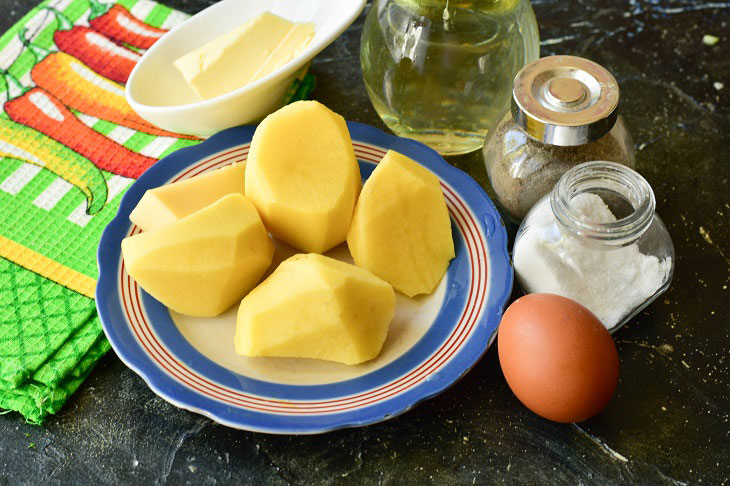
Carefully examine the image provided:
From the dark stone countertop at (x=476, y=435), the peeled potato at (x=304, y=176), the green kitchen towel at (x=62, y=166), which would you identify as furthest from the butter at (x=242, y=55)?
the dark stone countertop at (x=476, y=435)

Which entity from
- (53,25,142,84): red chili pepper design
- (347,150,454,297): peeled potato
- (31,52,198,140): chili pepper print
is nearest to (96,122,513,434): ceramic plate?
(347,150,454,297): peeled potato

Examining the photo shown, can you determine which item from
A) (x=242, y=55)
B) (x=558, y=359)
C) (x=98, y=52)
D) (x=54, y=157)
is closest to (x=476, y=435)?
(x=558, y=359)

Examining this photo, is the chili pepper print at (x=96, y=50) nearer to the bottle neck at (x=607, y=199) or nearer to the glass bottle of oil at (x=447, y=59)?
the glass bottle of oil at (x=447, y=59)

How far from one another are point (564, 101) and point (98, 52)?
814 mm

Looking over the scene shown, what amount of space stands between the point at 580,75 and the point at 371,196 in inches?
11.8

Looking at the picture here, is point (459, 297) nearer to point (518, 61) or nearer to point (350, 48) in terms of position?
point (518, 61)

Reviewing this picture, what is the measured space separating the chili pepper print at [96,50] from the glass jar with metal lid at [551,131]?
64cm

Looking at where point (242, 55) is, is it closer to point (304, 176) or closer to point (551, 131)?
point (304, 176)

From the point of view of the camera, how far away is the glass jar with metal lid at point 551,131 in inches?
36.7

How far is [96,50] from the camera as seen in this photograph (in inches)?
53.4

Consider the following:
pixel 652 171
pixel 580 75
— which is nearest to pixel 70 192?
pixel 580 75

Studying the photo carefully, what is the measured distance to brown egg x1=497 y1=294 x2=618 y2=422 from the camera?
799 mm

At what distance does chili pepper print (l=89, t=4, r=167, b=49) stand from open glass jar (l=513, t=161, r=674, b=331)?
781mm

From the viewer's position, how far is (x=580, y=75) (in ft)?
3.22
